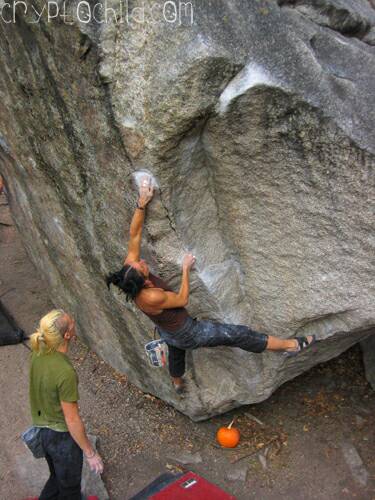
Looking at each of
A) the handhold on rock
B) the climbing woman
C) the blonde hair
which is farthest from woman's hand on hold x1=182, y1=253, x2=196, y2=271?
the blonde hair

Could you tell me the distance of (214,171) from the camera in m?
4.04

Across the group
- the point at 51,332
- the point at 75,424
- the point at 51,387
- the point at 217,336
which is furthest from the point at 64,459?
the point at 217,336

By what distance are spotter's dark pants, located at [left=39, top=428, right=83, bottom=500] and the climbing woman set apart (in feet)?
3.44

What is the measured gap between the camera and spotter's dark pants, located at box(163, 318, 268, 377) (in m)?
4.30

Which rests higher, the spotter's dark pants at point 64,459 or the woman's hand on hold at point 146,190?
the woman's hand on hold at point 146,190

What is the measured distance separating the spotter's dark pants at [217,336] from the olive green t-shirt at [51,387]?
99 centimetres

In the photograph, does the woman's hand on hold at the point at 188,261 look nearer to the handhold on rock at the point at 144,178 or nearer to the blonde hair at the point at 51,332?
the handhold on rock at the point at 144,178

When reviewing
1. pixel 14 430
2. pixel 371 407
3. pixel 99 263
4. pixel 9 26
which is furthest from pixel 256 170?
pixel 14 430

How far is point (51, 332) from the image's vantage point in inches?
139

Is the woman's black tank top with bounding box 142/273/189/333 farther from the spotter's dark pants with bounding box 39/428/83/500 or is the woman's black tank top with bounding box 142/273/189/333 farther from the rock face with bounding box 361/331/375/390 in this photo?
the rock face with bounding box 361/331/375/390

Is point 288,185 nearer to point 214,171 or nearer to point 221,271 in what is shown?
point 214,171

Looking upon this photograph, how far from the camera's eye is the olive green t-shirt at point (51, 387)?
3562 mm

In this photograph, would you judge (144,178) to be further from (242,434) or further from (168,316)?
(242,434)

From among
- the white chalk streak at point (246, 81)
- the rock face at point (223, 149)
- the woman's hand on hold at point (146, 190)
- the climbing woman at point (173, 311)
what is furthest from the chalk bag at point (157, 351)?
the white chalk streak at point (246, 81)
